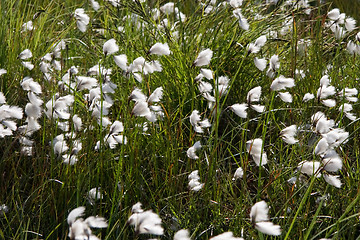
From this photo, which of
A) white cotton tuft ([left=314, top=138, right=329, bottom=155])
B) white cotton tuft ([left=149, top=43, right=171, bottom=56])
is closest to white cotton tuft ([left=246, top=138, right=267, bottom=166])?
white cotton tuft ([left=314, top=138, right=329, bottom=155])

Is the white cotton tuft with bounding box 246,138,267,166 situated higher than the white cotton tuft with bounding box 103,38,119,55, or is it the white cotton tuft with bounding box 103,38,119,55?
the white cotton tuft with bounding box 103,38,119,55

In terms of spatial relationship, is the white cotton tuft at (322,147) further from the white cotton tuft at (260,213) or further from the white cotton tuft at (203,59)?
the white cotton tuft at (203,59)

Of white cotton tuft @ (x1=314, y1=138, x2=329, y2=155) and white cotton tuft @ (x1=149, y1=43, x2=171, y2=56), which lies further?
white cotton tuft @ (x1=149, y1=43, x2=171, y2=56)

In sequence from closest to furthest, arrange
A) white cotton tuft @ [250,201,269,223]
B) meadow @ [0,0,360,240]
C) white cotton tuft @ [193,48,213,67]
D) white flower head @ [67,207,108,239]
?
white flower head @ [67,207,108,239], white cotton tuft @ [250,201,269,223], meadow @ [0,0,360,240], white cotton tuft @ [193,48,213,67]

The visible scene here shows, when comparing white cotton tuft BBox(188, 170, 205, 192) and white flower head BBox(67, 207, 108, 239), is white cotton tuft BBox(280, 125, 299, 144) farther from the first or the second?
white flower head BBox(67, 207, 108, 239)

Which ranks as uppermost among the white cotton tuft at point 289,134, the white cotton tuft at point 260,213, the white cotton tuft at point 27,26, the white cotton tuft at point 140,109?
the white cotton tuft at point 27,26

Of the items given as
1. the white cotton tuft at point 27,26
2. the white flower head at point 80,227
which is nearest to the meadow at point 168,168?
the white flower head at point 80,227

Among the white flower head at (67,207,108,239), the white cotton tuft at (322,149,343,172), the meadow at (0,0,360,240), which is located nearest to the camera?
the white flower head at (67,207,108,239)

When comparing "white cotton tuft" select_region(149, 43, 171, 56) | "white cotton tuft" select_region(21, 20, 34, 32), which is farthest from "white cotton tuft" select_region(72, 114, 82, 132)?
"white cotton tuft" select_region(21, 20, 34, 32)

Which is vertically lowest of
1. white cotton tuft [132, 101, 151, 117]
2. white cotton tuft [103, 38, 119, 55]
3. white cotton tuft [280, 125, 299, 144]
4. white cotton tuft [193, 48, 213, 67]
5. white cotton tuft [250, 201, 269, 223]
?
white cotton tuft [250, 201, 269, 223]

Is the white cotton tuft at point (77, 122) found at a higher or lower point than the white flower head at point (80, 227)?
higher

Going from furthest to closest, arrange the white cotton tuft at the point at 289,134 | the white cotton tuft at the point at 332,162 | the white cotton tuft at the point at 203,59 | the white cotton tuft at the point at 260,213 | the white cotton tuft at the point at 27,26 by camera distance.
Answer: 1. the white cotton tuft at the point at 27,26
2. the white cotton tuft at the point at 203,59
3. the white cotton tuft at the point at 289,134
4. the white cotton tuft at the point at 332,162
5. the white cotton tuft at the point at 260,213

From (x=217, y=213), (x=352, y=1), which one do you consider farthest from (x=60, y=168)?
(x=352, y=1)

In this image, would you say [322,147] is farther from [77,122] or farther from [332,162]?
[77,122]
